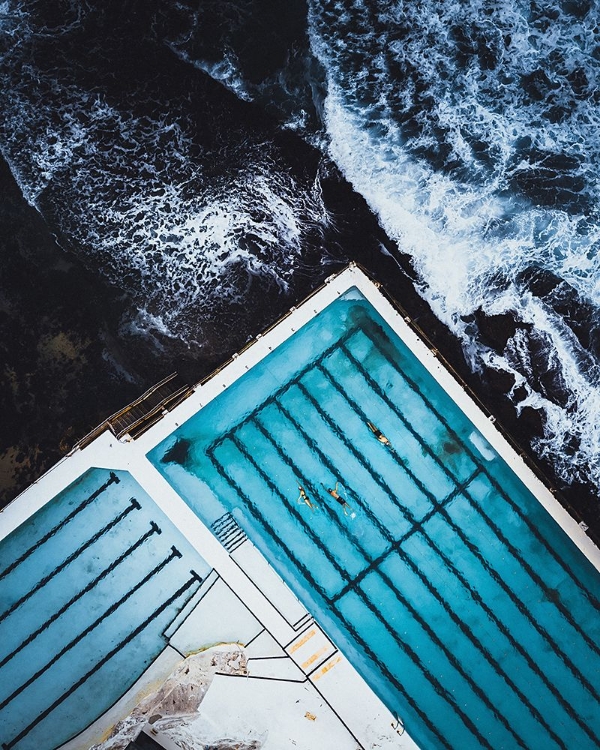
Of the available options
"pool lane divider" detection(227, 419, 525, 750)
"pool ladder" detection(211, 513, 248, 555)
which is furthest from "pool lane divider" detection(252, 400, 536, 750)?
"pool ladder" detection(211, 513, 248, 555)

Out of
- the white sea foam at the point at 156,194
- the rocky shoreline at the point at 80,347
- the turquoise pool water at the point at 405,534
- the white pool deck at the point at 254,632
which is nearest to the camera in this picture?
the white pool deck at the point at 254,632

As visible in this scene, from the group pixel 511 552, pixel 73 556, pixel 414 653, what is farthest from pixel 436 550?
pixel 73 556

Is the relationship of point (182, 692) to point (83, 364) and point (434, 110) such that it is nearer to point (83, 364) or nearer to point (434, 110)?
point (83, 364)

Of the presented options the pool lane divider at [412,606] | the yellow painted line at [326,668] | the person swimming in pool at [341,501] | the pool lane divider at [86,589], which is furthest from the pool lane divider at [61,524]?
the yellow painted line at [326,668]

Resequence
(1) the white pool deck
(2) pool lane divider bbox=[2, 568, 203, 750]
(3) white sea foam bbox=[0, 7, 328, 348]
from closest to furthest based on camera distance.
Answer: (1) the white pool deck, (2) pool lane divider bbox=[2, 568, 203, 750], (3) white sea foam bbox=[0, 7, 328, 348]

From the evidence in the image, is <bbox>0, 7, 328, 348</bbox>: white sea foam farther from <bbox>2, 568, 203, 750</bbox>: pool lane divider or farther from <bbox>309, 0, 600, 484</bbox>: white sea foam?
<bbox>2, 568, 203, 750</bbox>: pool lane divider

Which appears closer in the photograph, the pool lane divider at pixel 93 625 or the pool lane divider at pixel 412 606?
the pool lane divider at pixel 93 625

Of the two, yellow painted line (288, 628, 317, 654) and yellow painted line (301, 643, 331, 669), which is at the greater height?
yellow painted line (288, 628, 317, 654)

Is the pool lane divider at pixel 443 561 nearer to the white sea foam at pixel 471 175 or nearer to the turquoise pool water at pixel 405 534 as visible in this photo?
the turquoise pool water at pixel 405 534
